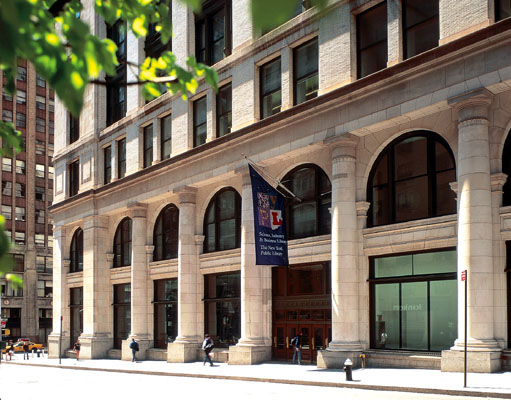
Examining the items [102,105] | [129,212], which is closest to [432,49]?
[129,212]

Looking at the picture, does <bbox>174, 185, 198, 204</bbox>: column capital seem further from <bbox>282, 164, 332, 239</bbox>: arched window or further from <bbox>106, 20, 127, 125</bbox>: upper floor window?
<bbox>106, 20, 127, 125</bbox>: upper floor window

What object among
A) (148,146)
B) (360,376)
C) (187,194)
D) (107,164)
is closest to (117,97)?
(107,164)

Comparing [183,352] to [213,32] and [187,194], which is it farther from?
[213,32]

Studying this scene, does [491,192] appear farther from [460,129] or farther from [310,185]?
[310,185]

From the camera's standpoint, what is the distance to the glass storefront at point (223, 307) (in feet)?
126

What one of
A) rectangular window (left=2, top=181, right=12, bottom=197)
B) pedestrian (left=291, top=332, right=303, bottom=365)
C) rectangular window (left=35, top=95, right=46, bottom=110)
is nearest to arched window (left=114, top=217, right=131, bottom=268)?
pedestrian (left=291, top=332, right=303, bottom=365)

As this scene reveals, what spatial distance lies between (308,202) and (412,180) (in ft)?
21.2

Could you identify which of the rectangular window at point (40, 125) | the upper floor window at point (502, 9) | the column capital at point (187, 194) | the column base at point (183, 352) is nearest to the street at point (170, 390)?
the column base at point (183, 352)

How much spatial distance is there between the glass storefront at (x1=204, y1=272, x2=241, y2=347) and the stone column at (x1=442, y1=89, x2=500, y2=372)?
15.1m

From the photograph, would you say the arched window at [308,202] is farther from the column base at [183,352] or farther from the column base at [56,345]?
the column base at [56,345]

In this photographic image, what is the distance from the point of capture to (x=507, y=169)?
1029 inches

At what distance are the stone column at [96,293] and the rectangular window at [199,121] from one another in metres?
12.6

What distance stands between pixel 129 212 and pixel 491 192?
90.8ft

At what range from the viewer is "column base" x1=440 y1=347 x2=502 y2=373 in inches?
947
